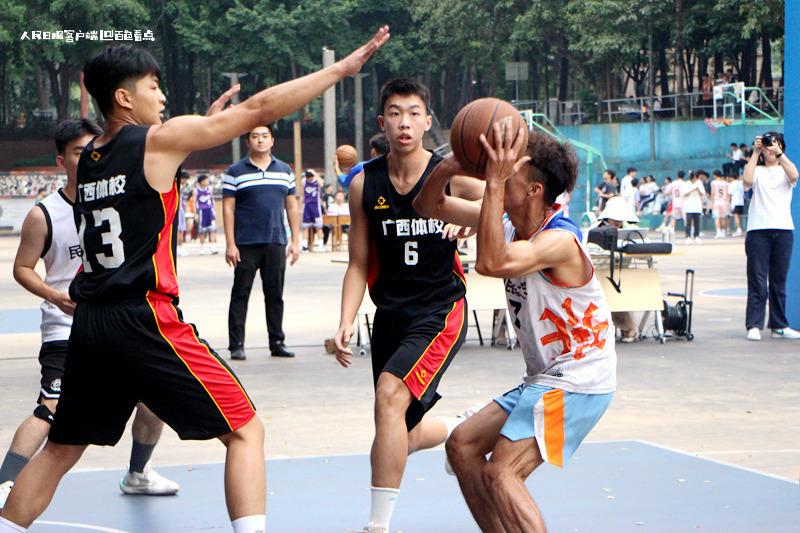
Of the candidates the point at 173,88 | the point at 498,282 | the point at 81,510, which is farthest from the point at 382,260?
the point at 173,88

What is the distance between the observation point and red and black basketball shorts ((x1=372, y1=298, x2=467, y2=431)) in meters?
5.94

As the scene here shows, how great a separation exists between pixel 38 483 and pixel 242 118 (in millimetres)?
1604

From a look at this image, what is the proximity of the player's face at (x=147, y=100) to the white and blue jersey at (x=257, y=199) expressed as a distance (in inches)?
259

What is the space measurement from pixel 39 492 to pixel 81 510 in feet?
4.80

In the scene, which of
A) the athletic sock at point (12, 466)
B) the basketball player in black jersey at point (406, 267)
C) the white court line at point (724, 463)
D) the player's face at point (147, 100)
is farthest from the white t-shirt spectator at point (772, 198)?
the player's face at point (147, 100)

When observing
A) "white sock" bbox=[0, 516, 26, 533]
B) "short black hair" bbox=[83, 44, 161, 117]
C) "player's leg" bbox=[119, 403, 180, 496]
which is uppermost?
"short black hair" bbox=[83, 44, 161, 117]

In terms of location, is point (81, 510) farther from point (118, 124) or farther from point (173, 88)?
point (173, 88)

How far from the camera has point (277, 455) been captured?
7.80m

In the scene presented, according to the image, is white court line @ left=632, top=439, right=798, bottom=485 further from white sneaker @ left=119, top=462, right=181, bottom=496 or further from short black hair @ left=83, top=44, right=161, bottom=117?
short black hair @ left=83, top=44, right=161, bottom=117

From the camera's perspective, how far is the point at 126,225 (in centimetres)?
489

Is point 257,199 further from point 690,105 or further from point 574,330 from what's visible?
point 690,105

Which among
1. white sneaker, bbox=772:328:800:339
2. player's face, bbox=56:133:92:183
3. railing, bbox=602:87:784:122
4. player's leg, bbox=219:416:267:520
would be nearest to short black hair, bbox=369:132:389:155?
player's face, bbox=56:133:92:183

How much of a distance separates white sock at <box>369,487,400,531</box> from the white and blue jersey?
20.4 feet

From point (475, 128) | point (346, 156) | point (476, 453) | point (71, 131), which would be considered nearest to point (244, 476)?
point (476, 453)
